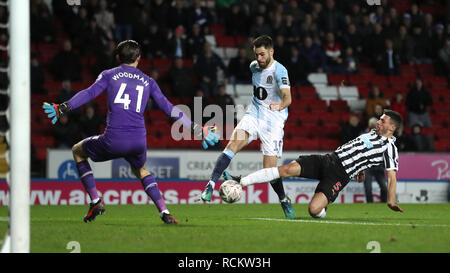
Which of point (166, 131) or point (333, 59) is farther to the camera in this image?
point (333, 59)

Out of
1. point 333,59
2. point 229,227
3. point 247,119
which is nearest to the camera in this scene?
point 229,227

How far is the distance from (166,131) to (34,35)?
4140 mm

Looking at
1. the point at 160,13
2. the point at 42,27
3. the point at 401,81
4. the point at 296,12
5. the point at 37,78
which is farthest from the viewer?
the point at 296,12

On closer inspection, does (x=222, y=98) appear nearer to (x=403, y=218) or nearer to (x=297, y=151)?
(x=297, y=151)

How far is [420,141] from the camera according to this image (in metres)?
18.3

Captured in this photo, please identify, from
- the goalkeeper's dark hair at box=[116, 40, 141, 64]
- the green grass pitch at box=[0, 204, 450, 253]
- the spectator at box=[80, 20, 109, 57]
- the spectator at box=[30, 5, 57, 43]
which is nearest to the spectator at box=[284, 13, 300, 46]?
the spectator at box=[80, 20, 109, 57]

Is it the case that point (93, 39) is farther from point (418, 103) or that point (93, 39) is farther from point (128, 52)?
point (128, 52)

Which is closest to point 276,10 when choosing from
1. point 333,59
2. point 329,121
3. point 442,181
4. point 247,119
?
→ point 333,59

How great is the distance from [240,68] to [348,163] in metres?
9.79

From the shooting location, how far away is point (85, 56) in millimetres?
19125

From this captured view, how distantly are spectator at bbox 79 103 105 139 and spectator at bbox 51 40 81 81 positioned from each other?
175 cm

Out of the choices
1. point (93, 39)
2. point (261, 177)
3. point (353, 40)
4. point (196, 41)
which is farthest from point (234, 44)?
point (261, 177)

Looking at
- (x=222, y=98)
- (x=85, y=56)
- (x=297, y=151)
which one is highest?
(x=85, y=56)

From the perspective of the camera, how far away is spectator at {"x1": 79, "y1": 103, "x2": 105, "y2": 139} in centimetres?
1641
